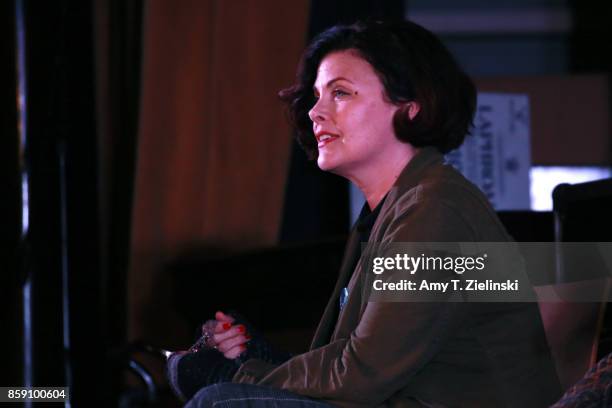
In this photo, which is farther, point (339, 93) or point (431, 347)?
point (339, 93)

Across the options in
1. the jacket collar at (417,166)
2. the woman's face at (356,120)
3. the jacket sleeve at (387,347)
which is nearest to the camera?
the jacket sleeve at (387,347)

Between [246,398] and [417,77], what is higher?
[417,77]

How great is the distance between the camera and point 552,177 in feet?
10.9

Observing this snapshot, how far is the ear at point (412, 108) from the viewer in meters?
1.53

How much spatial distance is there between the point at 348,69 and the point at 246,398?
570 mm

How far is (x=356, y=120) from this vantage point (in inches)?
60.6

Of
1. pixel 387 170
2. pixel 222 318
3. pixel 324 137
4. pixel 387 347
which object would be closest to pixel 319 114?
pixel 324 137

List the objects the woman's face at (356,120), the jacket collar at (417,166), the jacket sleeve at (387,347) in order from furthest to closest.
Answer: the woman's face at (356,120)
the jacket collar at (417,166)
the jacket sleeve at (387,347)

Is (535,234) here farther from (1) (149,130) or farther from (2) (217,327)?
(1) (149,130)

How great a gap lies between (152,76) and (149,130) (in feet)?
0.57

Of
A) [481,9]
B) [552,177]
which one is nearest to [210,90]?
[552,177]

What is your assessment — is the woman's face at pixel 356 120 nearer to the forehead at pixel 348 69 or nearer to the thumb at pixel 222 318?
the forehead at pixel 348 69

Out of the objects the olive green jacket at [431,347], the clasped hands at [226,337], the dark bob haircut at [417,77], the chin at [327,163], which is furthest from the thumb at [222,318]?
the dark bob haircut at [417,77]

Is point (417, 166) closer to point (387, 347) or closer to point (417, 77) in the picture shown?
point (417, 77)
